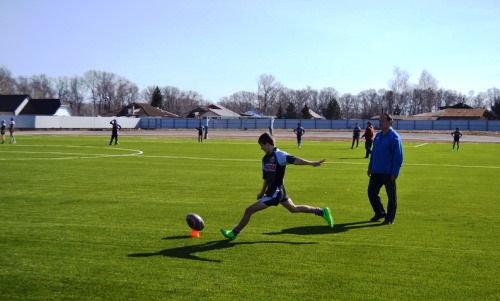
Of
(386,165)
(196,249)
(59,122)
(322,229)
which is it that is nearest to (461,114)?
(59,122)

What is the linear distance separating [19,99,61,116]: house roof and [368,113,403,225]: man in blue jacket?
110m

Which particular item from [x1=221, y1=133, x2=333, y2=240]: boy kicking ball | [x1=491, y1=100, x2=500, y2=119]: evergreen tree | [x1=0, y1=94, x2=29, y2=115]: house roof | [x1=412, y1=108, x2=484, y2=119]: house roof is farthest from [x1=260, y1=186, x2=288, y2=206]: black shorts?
[x1=412, y1=108, x2=484, y2=119]: house roof

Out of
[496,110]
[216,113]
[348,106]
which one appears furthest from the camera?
[348,106]

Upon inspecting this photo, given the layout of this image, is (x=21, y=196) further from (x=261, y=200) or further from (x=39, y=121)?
(x=39, y=121)

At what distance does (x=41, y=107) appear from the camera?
114m

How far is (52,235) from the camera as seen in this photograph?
29.2 ft

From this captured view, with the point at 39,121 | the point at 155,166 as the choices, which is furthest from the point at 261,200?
the point at 39,121

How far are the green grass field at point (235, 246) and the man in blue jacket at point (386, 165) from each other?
473mm

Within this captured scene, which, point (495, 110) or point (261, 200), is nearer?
point (261, 200)

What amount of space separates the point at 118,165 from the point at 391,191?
15660 millimetres

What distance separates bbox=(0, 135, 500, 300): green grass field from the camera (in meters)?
6.28

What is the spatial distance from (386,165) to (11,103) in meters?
117

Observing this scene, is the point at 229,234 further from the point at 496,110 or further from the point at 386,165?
the point at 496,110

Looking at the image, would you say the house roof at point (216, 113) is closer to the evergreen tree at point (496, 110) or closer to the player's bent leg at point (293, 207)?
the evergreen tree at point (496, 110)
